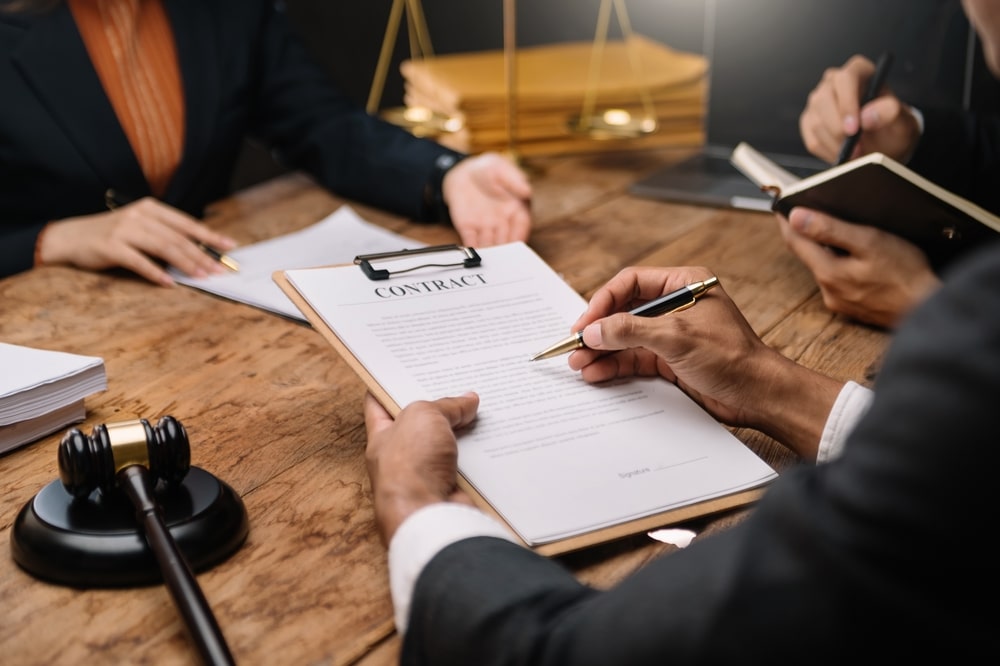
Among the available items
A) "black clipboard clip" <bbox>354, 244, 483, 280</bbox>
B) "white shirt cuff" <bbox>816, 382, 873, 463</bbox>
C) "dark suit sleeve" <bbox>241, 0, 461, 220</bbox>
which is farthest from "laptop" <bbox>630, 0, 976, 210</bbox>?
"white shirt cuff" <bbox>816, 382, 873, 463</bbox>

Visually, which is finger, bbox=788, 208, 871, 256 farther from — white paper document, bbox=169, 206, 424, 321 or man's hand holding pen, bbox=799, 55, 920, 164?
white paper document, bbox=169, 206, 424, 321

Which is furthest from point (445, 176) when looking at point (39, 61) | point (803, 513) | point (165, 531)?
point (803, 513)

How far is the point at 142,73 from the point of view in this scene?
1.85 m

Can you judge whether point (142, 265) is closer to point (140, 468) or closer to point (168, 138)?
point (168, 138)

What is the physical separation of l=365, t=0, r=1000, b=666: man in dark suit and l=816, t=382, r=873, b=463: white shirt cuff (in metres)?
0.36

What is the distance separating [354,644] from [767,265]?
3.24ft

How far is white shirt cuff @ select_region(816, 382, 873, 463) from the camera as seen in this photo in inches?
37.1

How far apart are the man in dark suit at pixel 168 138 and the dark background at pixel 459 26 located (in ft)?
3.85

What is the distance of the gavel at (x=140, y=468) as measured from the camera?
2.41ft

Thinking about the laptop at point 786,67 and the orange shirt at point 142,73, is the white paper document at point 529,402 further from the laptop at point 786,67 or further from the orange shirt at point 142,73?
the orange shirt at point 142,73

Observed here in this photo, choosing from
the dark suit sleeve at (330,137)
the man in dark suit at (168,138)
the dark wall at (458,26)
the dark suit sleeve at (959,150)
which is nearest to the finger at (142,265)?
the man in dark suit at (168,138)

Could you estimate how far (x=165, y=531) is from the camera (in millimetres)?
750

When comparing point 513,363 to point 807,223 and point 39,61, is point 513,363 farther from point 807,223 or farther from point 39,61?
point 39,61

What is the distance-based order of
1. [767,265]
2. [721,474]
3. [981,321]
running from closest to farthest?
[981,321]
[721,474]
[767,265]
